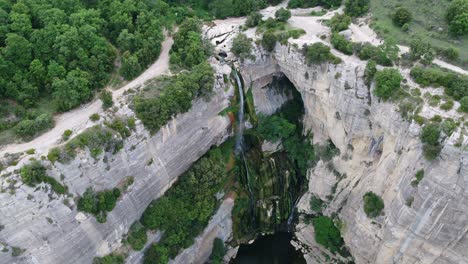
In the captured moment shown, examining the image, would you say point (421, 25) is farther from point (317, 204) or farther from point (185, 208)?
point (185, 208)

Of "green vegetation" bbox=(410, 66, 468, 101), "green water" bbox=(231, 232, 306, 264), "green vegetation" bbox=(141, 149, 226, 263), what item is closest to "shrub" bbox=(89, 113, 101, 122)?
"green vegetation" bbox=(141, 149, 226, 263)

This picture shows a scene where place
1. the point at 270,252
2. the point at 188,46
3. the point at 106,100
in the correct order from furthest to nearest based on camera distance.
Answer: the point at 270,252 < the point at 188,46 < the point at 106,100

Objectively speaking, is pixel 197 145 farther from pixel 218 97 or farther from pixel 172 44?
pixel 172 44

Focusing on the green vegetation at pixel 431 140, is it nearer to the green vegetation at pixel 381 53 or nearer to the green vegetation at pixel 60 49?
the green vegetation at pixel 381 53

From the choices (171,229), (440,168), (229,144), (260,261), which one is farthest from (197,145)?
(440,168)

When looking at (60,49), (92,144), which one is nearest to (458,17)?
(92,144)

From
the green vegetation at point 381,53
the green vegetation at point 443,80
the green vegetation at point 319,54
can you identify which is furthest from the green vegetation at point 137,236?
the green vegetation at point 443,80
